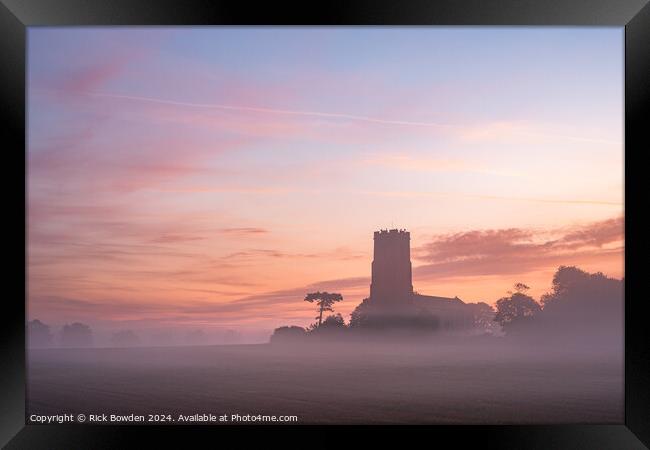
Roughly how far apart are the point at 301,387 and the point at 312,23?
30.6 feet

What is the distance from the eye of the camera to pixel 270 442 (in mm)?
→ 5262

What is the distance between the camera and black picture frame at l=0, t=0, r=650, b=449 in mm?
5148

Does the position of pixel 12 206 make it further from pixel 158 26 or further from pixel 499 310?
pixel 499 310

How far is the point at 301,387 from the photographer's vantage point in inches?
523

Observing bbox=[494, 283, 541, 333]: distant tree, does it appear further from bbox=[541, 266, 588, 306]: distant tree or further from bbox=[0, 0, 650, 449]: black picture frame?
bbox=[0, 0, 650, 449]: black picture frame

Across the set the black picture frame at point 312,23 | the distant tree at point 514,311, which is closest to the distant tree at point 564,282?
the distant tree at point 514,311

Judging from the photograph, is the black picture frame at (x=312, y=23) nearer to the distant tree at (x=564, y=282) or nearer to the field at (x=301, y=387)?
the field at (x=301, y=387)

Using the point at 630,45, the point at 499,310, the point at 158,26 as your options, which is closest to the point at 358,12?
the point at 158,26

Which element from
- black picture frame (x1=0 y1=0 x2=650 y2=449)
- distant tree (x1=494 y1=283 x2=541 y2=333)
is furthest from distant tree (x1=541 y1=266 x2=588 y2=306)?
black picture frame (x1=0 y1=0 x2=650 y2=449)

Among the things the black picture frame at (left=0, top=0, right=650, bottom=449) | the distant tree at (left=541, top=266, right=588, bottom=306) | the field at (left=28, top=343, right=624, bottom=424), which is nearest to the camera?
the black picture frame at (left=0, top=0, right=650, bottom=449)

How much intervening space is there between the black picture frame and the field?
0.78 feet

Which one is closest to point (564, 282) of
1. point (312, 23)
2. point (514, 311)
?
point (514, 311)

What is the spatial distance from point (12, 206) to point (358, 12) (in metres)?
3.10

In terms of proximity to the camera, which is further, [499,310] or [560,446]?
[499,310]
